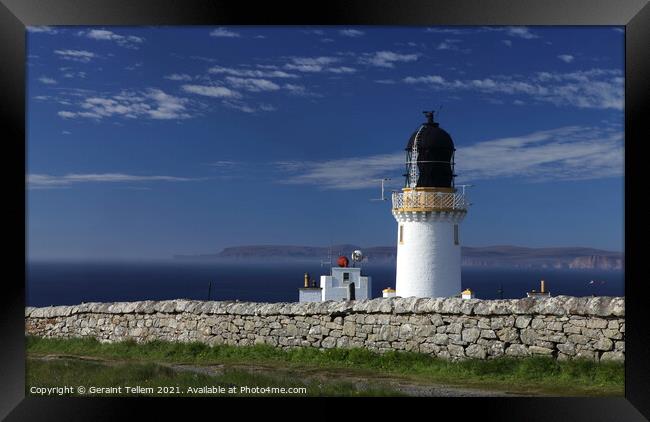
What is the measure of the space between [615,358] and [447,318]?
6.47 ft

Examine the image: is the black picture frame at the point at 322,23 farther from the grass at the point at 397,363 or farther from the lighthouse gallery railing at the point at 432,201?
the lighthouse gallery railing at the point at 432,201

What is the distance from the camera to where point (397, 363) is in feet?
29.0

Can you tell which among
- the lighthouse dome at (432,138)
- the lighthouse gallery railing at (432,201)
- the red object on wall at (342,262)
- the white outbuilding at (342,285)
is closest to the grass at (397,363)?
the lighthouse gallery railing at (432,201)

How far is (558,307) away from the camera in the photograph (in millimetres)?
8180

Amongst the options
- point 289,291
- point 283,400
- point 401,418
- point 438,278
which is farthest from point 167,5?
point 289,291

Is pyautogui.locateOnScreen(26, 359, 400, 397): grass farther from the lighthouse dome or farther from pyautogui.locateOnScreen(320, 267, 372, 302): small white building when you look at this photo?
pyautogui.locateOnScreen(320, 267, 372, 302): small white building

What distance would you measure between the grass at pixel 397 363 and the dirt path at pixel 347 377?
13 cm

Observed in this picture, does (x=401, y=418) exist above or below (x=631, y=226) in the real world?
below

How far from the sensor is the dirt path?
742 centimetres

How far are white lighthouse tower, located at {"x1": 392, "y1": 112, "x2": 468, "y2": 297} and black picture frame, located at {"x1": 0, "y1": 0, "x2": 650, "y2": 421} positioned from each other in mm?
11265

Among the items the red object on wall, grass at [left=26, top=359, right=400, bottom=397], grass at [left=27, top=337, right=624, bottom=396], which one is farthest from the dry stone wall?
the red object on wall

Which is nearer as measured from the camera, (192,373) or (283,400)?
(283,400)

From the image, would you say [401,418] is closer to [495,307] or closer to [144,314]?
[495,307]

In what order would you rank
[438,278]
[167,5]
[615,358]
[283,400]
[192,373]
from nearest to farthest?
[167,5] → [283,400] → [615,358] → [192,373] → [438,278]
